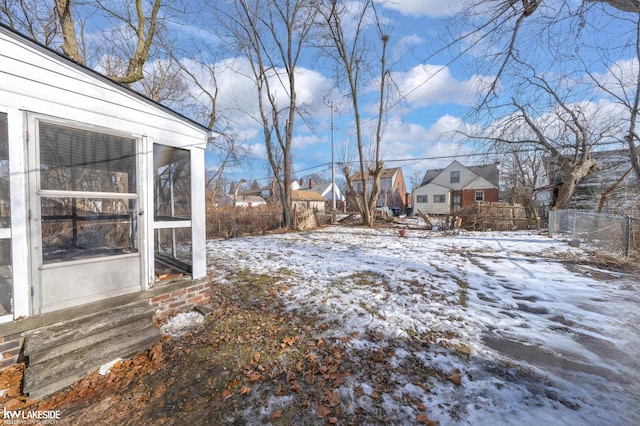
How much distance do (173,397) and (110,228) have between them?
125 inches

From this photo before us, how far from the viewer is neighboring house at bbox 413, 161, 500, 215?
2883 centimetres

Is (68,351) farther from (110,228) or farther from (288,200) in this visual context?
(288,200)

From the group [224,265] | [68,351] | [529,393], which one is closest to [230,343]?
[68,351]

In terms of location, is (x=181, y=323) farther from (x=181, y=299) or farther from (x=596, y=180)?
(x=596, y=180)

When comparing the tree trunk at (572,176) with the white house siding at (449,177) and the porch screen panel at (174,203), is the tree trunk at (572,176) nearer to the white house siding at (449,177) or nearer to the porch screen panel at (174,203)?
the porch screen panel at (174,203)

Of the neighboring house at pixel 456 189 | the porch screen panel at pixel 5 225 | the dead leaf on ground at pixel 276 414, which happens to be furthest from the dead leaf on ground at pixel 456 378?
the neighboring house at pixel 456 189

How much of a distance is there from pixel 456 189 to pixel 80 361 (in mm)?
34664

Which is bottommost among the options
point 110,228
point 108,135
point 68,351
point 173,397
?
point 173,397

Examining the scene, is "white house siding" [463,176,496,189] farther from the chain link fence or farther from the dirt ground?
the dirt ground

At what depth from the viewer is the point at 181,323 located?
→ 3234mm

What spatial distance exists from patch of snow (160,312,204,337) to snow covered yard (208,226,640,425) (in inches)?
51.0

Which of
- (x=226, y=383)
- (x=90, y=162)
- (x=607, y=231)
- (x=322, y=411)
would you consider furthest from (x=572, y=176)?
(x=90, y=162)

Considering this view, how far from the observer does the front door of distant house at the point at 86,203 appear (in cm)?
247

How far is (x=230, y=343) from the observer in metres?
2.82
